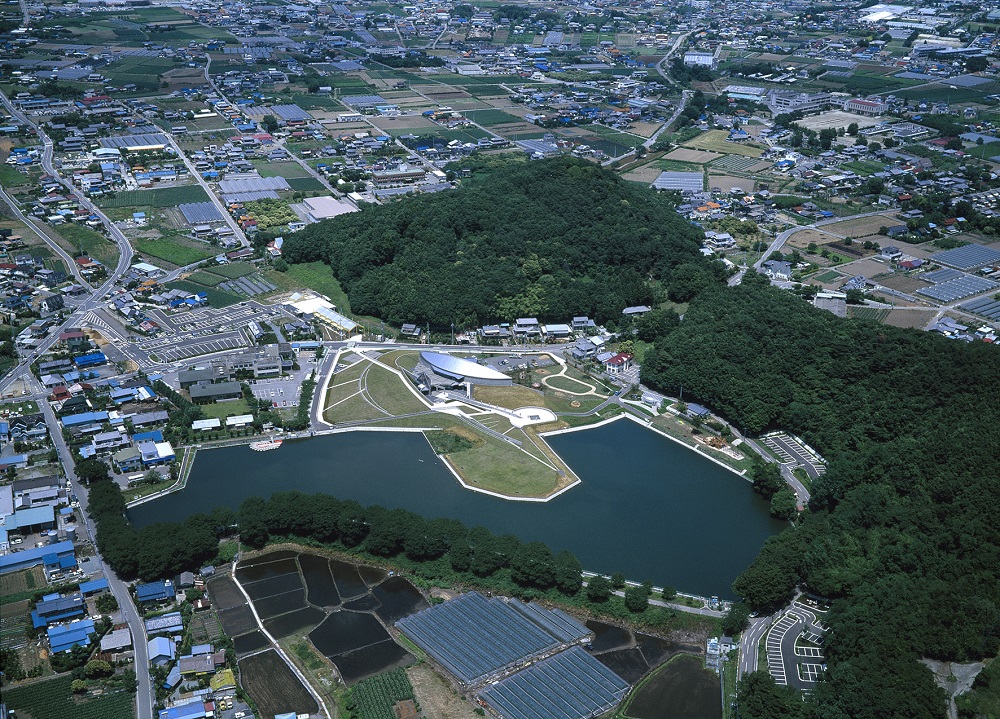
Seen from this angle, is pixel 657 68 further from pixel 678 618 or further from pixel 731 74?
pixel 678 618

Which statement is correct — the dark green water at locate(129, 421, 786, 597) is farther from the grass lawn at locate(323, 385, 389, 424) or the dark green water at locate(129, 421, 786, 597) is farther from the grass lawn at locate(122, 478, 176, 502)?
the grass lawn at locate(323, 385, 389, 424)

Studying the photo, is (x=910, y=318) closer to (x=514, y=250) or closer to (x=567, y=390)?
(x=567, y=390)

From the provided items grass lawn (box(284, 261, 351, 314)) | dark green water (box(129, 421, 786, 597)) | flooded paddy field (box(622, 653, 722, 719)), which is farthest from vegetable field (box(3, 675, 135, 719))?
grass lawn (box(284, 261, 351, 314))

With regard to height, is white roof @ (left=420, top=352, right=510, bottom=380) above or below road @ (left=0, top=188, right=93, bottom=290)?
above

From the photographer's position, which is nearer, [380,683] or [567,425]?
[380,683]

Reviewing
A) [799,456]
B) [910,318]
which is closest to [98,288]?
[799,456]

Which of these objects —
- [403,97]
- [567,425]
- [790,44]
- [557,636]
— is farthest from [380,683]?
→ [790,44]

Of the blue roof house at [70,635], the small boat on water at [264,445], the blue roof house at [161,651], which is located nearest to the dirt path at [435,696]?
the blue roof house at [161,651]
